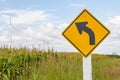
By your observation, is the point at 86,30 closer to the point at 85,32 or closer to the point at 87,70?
the point at 85,32

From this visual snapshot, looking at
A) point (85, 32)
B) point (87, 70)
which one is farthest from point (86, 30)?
point (87, 70)

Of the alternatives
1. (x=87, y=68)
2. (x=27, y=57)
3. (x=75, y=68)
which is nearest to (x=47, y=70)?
(x=75, y=68)

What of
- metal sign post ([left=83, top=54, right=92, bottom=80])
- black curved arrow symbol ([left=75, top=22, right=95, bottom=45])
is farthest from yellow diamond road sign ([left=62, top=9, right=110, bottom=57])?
metal sign post ([left=83, top=54, right=92, bottom=80])

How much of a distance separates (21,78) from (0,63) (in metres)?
0.96

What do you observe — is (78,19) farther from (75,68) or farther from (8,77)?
(75,68)

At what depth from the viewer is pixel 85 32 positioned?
7617 millimetres

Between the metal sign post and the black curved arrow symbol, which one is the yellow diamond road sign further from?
the metal sign post

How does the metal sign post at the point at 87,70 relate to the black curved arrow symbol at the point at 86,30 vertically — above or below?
below

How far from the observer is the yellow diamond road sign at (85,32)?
7.56 metres

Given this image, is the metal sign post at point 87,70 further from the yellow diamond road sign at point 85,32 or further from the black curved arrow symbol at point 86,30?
the black curved arrow symbol at point 86,30

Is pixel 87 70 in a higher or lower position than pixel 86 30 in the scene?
lower

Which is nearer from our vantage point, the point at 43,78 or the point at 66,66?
the point at 43,78

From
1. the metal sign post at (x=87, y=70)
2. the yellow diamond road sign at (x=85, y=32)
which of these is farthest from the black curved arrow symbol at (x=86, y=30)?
the metal sign post at (x=87, y=70)

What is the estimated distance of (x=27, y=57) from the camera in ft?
47.3
